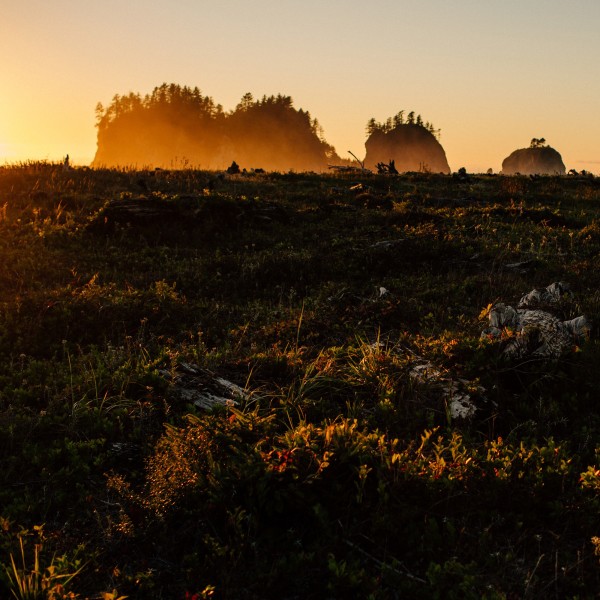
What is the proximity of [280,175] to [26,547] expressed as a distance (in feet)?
85.6

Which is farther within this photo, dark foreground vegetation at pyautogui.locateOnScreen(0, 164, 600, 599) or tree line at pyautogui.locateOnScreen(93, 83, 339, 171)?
tree line at pyautogui.locateOnScreen(93, 83, 339, 171)

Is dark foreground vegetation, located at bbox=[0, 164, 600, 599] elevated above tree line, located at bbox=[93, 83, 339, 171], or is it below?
below

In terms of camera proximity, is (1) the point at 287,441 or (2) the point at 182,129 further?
(2) the point at 182,129

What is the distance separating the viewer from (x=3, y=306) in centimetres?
855

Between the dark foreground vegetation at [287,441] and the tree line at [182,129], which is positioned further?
→ the tree line at [182,129]

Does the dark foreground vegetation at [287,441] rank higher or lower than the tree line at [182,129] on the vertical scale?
lower

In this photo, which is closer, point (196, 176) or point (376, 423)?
point (376, 423)

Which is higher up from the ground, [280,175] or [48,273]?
[280,175]

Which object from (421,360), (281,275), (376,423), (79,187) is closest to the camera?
(376,423)

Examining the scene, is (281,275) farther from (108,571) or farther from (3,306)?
(108,571)

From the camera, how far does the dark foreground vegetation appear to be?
3.45 metres

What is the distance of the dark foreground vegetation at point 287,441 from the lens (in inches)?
136

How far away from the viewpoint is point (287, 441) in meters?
4.47

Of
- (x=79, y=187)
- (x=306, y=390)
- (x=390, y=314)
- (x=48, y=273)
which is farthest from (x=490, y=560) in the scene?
(x=79, y=187)
